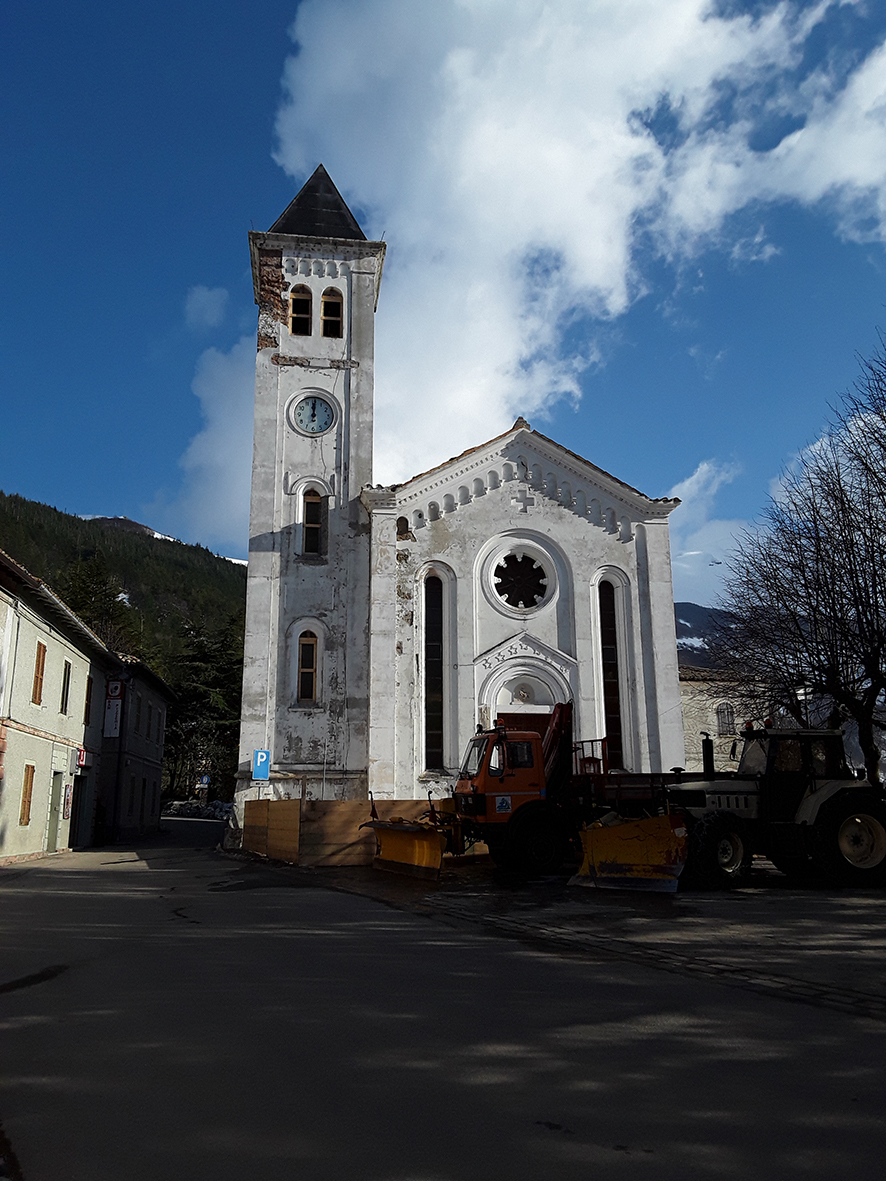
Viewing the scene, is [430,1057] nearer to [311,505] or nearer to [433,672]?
[433,672]

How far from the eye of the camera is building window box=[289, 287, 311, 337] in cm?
2891

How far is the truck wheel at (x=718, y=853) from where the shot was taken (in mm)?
12938

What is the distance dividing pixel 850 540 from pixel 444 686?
10.7 m

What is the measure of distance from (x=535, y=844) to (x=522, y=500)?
12.4m

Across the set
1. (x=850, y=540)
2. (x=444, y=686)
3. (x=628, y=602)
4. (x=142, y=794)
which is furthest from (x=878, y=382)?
(x=142, y=794)

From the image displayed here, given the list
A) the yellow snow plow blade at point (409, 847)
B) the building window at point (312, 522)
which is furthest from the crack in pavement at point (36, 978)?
the building window at point (312, 522)

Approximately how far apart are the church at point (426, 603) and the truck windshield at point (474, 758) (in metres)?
5.22

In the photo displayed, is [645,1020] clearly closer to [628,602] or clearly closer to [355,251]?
[628,602]

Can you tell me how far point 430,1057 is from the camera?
4691mm

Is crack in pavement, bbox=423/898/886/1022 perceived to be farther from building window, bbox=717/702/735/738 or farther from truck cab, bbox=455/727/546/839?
building window, bbox=717/702/735/738

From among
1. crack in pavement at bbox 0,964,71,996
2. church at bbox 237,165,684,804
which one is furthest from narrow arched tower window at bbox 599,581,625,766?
crack in pavement at bbox 0,964,71,996

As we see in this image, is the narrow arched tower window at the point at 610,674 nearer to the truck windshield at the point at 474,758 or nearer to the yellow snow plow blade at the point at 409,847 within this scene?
the truck windshield at the point at 474,758

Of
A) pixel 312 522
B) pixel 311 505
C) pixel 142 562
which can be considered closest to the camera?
pixel 312 522

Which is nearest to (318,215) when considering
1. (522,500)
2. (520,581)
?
(522,500)
